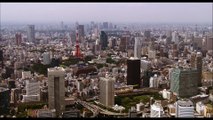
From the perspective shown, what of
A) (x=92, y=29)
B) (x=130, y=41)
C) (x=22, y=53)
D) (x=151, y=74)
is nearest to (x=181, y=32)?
(x=130, y=41)

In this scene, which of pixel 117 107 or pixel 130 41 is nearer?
pixel 117 107

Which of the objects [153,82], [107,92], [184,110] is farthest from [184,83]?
[184,110]

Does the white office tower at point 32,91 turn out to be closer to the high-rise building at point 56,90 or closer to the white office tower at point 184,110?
the high-rise building at point 56,90

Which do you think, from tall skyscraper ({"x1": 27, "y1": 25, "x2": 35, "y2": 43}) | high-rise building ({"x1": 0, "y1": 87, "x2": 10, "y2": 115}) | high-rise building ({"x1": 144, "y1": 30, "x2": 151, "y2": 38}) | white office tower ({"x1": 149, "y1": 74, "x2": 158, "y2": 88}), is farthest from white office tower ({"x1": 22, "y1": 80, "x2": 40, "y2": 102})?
high-rise building ({"x1": 144, "y1": 30, "x2": 151, "y2": 38})

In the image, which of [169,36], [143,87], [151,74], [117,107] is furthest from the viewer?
[169,36]

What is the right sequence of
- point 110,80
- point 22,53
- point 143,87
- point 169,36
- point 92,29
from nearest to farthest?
point 110,80 → point 143,87 → point 22,53 → point 169,36 → point 92,29

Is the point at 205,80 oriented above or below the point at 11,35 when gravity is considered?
below

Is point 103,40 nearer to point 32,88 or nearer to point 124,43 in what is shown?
point 124,43

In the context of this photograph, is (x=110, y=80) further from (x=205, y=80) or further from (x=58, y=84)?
(x=205, y=80)
